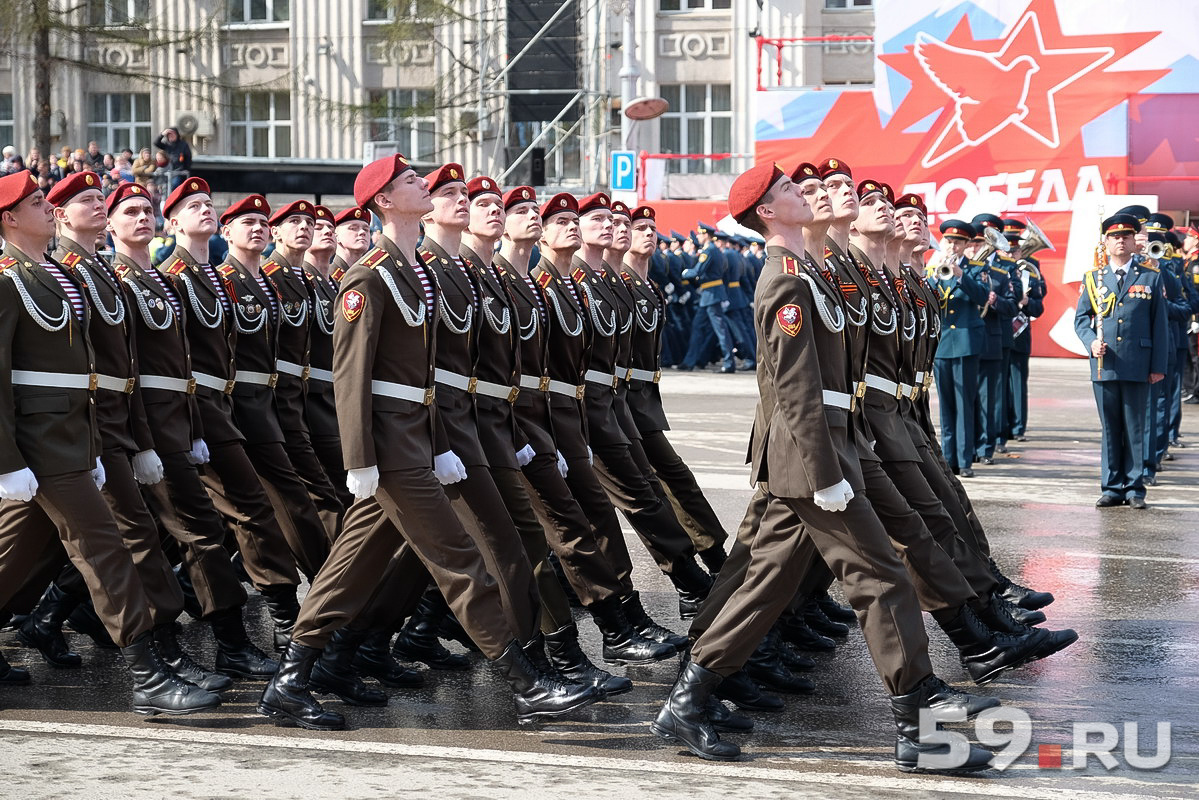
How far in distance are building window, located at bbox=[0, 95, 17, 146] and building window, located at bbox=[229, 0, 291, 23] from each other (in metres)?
5.35

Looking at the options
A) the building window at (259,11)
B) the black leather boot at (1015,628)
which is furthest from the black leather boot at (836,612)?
the building window at (259,11)

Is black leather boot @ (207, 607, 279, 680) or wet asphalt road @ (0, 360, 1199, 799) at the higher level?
black leather boot @ (207, 607, 279, 680)

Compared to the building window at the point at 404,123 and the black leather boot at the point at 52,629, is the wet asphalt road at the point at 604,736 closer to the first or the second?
the black leather boot at the point at 52,629

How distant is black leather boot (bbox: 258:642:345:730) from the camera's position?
5.64 m

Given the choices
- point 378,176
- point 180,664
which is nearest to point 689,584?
point 180,664

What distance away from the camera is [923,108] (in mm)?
23969

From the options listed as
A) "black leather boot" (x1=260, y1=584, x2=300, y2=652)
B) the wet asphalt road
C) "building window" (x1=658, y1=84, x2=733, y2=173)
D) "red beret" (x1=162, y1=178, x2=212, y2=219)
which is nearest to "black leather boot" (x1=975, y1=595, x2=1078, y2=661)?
the wet asphalt road

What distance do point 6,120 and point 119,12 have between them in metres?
7.22

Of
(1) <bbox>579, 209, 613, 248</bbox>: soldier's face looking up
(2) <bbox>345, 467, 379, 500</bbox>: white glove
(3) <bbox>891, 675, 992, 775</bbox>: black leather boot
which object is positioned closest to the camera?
(3) <bbox>891, 675, 992, 775</bbox>: black leather boot

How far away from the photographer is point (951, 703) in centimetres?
531

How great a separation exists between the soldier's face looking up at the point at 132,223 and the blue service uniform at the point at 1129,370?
6.69m

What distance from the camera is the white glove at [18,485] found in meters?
5.52

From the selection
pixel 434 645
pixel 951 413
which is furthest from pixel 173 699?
pixel 951 413

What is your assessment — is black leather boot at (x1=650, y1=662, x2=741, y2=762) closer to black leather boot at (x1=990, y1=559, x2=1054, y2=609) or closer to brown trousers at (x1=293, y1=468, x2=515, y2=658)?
brown trousers at (x1=293, y1=468, x2=515, y2=658)
